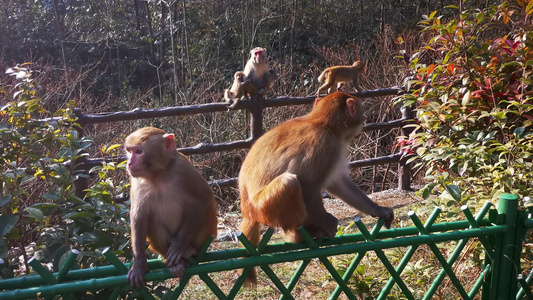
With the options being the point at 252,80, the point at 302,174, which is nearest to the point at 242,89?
the point at 252,80

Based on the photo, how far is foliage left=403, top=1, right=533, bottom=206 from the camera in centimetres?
331

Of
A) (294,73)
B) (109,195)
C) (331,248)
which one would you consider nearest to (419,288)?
(331,248)

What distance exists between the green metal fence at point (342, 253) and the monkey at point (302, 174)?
567 millimetres

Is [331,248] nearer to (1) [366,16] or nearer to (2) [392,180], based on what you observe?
(2) [392,180]

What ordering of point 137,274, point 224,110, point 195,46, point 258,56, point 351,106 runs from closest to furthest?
point 137,274 < point 351,106 < point 224,110 < point 258,56 < point 195,46

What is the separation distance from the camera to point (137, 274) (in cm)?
220

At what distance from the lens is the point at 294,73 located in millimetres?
12609

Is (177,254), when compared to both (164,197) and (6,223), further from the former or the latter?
(6,223)

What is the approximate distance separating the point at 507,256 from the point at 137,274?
177 centimetres

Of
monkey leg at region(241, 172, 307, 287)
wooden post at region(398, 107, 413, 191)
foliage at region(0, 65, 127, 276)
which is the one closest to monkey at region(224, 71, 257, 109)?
wooden post at region(398, 107, 413, 191)

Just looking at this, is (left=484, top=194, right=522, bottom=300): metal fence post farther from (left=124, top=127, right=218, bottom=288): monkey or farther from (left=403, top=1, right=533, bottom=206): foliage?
(left=124, top=127, right=218, bottom=288): monkey

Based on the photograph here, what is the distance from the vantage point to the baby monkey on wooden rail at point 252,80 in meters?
7.68

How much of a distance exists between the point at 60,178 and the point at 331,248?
1.68m

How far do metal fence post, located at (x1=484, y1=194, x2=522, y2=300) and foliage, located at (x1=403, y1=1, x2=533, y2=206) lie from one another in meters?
0.68
